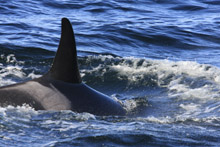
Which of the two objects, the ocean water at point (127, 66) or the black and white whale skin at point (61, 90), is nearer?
the ocean water at point (127, 66)

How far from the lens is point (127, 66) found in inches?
469

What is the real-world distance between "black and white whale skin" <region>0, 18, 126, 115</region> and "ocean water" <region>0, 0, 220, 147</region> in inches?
7.5

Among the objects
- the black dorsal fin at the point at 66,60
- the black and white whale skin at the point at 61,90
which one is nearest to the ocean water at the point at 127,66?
the black and white whale skin at the point at 61,90

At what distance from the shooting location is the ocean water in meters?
6.43

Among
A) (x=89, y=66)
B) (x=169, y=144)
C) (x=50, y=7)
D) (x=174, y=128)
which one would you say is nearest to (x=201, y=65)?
(x=89, y=66)

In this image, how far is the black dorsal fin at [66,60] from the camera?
712cm

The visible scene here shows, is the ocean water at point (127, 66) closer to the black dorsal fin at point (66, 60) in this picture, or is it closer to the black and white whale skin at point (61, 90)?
the black and white whale skin at point (61, 90)

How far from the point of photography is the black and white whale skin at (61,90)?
23.6ft

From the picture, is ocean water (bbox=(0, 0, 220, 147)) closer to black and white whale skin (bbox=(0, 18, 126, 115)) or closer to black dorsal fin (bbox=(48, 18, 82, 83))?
black and white whale skin (bbox=(0, 18, 126, 115))

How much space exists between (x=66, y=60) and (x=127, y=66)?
15.7ft

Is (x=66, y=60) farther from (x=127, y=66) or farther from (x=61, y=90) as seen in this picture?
(x=127, y=66)

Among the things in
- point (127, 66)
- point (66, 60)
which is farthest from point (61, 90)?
point (127, 66)

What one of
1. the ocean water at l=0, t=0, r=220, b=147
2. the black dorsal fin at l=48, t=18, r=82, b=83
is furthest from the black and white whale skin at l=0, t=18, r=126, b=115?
the ocean water at l=0, t=0, r=220, b=147

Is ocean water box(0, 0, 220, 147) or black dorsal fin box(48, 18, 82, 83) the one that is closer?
ocean water box(0, 0, 220, 147)
